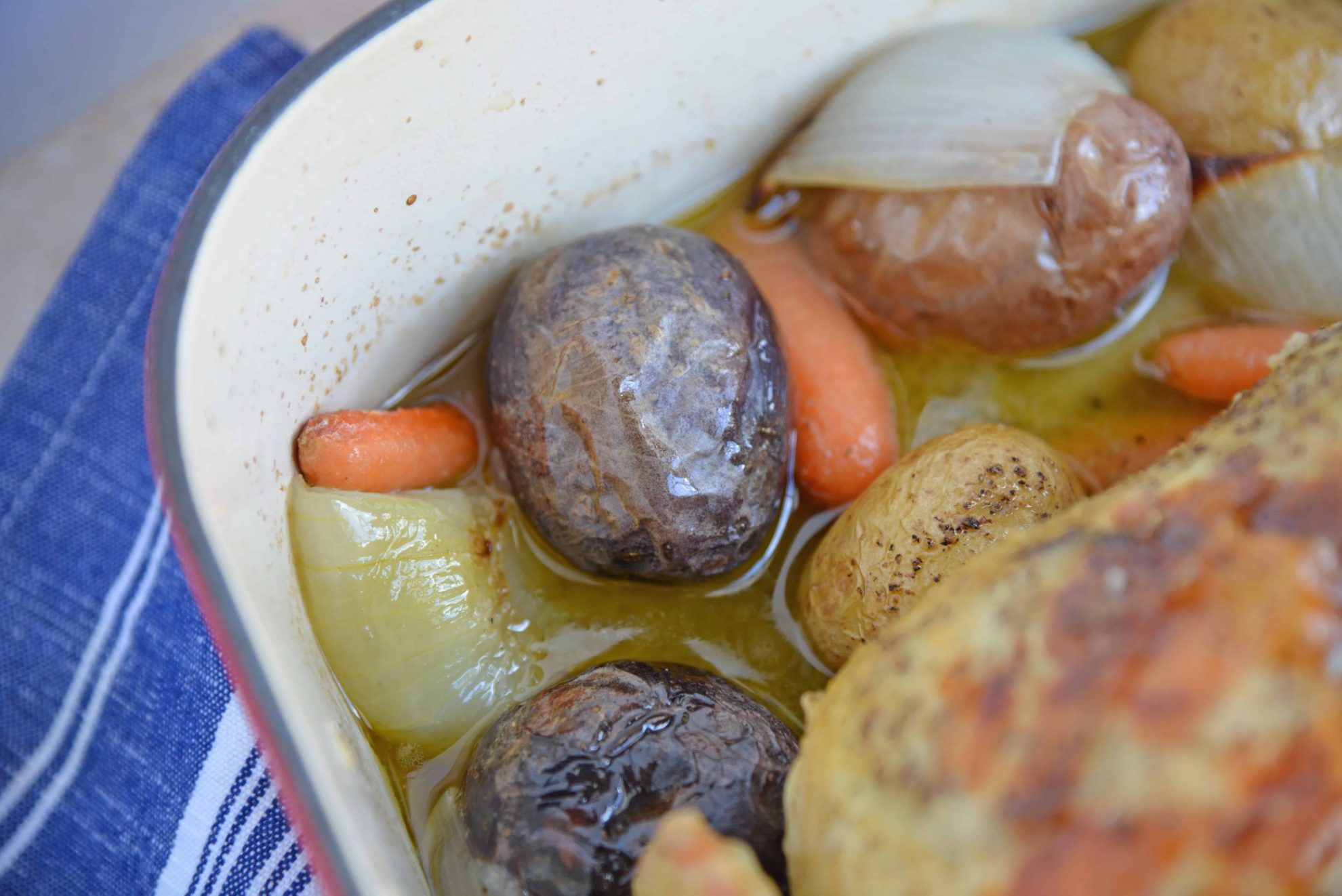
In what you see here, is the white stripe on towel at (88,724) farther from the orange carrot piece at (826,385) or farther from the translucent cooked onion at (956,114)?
the translucent cooked onion at (956,114)

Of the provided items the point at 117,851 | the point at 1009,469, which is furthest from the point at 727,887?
the point at 117,851

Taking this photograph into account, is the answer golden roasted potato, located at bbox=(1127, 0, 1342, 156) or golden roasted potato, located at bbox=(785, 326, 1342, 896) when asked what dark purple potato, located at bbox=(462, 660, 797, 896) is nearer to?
golden roasted potato, located at bbox=(785, 326, 1342, 896)

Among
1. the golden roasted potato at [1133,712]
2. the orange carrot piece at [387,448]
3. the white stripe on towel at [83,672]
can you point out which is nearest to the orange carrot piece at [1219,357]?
the golden roasted potato at [1133,712]

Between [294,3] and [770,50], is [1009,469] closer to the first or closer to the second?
[770,50]

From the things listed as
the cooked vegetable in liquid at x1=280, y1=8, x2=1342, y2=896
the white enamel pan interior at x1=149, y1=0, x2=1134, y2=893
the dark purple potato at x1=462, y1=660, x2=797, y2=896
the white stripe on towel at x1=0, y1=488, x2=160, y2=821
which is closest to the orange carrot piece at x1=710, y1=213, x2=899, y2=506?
the cooked vegetable in liquid at x1=280, y1=8, x2=1342, y2=896

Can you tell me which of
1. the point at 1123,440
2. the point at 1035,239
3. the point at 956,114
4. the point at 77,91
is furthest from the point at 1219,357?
the point at 77,91
